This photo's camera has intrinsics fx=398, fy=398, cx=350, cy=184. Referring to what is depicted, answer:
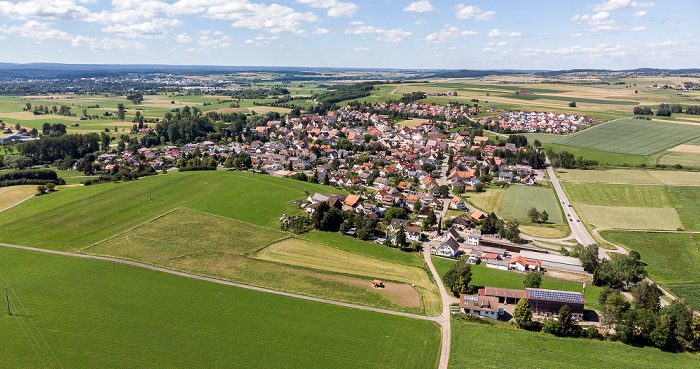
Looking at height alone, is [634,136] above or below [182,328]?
above

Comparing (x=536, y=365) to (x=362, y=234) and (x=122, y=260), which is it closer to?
(x=362, y=234)

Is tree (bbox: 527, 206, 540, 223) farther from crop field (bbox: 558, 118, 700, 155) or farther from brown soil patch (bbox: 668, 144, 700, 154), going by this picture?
brown soil patch (bbox: 668, 144, 700, 154)

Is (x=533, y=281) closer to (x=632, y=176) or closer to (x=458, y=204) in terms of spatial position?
(x=458, y=204)

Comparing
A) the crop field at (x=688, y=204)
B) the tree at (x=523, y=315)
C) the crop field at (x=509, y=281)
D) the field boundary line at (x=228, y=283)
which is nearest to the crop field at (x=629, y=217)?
the crop field at (x=688, y=204)

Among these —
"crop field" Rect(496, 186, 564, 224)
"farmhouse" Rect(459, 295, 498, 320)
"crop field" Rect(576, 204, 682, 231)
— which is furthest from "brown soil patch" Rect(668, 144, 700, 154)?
"farmhouse" Rect(459, 295, 498, 320)

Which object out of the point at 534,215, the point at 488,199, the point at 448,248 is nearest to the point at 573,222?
the point at 534,215

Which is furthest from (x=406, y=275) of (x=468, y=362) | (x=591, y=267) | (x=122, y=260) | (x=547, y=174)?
(x=547, y=174)

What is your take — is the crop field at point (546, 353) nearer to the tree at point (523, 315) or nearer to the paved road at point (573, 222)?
the tree at point (523, 315)
